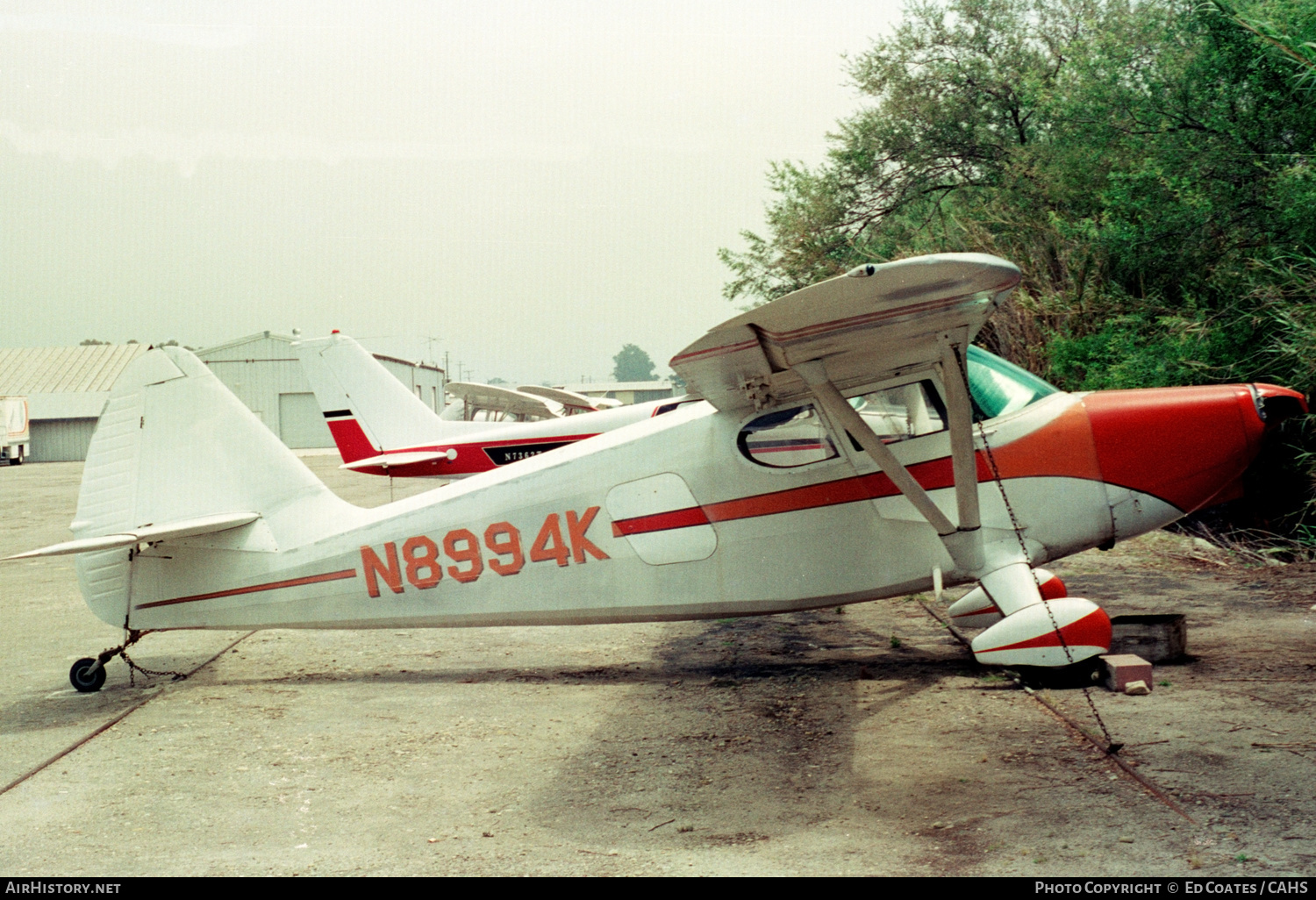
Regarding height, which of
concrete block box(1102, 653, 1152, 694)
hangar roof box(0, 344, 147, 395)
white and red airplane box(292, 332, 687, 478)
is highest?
hangar roof box(0, 344, 147, 395)

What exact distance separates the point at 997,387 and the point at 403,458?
11.9 meters

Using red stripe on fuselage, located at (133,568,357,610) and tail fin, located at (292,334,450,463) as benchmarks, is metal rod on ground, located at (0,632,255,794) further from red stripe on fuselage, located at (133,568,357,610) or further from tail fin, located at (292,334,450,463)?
tail fin, located at (292,334,450,463)

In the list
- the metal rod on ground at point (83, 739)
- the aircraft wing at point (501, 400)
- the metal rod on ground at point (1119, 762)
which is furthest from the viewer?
the aircraft wing at point (501, 400)

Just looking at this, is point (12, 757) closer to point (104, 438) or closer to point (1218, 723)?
point (104, 438)

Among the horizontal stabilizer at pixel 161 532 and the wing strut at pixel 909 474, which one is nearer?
the wing strut at pixel 909 474

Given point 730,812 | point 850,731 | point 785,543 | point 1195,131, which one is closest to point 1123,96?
point 1195,131

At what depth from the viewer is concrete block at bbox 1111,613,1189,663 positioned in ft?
20.1

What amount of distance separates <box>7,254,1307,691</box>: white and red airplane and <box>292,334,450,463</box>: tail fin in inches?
392

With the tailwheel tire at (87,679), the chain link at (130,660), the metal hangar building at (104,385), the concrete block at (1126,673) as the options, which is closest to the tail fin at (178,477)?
the chain link at (130,660)

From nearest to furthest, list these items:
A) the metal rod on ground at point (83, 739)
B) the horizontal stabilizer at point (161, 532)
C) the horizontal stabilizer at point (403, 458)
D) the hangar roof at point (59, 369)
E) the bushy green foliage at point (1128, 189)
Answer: the metal rod on ground at point (83, 739) → the horizontal stabilizer at point (161, 532) → the bushy green foliage at point (1128, 189) → the horizontal stabilizer at point (403, 458) → the hangar roof at point (59, 369)

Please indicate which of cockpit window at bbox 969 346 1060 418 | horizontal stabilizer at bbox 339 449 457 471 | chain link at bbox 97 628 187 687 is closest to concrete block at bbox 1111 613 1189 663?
cockpit window at bbox 969 346 1060 418

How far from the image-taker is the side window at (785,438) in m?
6.11

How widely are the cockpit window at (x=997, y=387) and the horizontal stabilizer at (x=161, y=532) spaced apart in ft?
15.2

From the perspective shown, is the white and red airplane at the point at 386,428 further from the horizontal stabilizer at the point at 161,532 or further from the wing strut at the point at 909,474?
the wing strut at the point at 909,474
